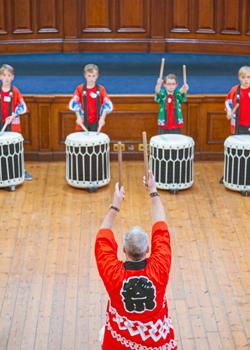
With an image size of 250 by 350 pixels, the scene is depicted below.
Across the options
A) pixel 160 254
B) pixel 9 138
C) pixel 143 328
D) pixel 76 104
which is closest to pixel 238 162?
pixel 76 104

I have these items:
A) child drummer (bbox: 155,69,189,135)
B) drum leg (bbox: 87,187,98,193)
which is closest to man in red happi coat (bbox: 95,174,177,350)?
drum leg (bbox: 87,187,98,193)

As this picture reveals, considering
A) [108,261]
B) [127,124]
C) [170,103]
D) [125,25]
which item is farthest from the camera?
[125,25]

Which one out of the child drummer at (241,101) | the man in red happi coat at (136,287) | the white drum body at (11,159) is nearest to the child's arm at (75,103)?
the white drum body at (11,159)

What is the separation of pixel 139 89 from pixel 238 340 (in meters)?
4.89

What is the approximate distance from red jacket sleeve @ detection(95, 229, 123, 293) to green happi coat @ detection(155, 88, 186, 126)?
4.65 meters

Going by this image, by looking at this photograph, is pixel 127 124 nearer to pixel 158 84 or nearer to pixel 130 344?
pixel 158 84

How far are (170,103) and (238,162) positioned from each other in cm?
106

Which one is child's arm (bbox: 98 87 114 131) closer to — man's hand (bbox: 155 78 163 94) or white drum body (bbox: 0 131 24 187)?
man's hand (bbox: 155 78 163 94)

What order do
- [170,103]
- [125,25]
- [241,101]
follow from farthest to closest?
1. [125,25]
2. [170,103]
3. [241,101]

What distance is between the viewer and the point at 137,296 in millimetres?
4055

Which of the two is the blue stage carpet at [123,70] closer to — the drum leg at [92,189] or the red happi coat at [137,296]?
the drum leg at [92,189]

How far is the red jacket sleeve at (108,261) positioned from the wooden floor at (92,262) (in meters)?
1.45

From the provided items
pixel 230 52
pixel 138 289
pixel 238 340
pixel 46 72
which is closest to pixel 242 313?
pixel 238 340

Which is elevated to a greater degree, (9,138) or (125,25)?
(125,25)
